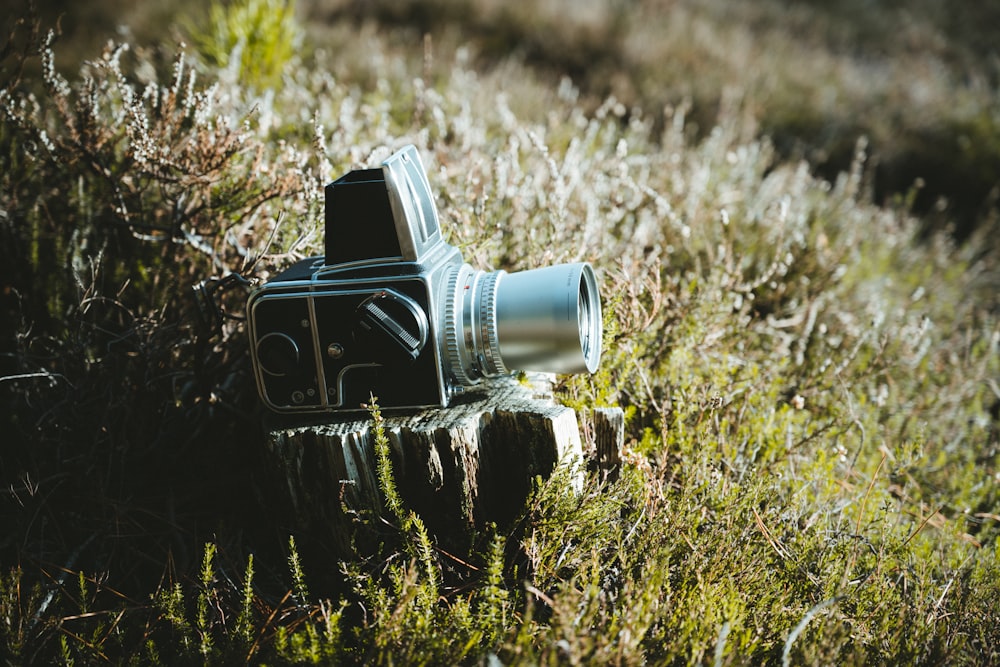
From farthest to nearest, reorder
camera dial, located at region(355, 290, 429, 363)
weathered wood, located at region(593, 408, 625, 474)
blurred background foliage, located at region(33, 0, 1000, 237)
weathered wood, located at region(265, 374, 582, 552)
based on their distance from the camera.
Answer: blurred background foliage, located at region(33, 0, 1000, 237) < weathered wood, located at region(593, 408, 625, 474) < weathered wood, located at region(265, 374, 582, 552) < camera dial, located at region(355, 290, 429, 363)

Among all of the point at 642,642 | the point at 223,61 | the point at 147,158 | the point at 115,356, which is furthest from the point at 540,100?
the point at 642,642

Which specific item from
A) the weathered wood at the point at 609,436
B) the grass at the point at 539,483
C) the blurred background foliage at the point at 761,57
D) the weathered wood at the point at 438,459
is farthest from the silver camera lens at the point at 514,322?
the blurred background foliage at the point at 761,57

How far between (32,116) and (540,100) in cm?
349

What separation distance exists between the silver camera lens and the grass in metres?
0.37

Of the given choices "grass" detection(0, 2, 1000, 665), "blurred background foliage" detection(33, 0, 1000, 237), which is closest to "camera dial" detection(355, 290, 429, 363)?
"grass" detection(0, 2, 1000, 665)

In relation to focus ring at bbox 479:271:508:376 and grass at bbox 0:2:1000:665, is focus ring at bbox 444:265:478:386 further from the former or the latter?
grass at bbox 0:2:1000:665

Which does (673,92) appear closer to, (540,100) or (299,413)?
(540,100)

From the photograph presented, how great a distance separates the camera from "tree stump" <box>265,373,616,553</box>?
1921 millimetres

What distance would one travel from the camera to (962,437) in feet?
10.0

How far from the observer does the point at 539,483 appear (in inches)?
74.3

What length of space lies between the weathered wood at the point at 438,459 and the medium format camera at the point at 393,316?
0.08 meters

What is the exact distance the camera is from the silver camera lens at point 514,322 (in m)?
1.83

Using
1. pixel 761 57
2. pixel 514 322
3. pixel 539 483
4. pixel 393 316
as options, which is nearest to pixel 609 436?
pixel 539 483

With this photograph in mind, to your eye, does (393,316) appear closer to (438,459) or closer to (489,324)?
(489,324)
